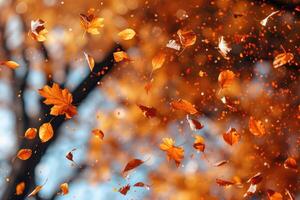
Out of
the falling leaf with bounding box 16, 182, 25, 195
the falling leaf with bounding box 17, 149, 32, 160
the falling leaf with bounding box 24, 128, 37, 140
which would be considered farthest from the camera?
the falling leaf with bounding box 24, 128, 37, 140

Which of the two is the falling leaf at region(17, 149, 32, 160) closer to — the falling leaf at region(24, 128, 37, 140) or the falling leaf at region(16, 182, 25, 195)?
the falling leaf at region(24, 128, 37, 140)

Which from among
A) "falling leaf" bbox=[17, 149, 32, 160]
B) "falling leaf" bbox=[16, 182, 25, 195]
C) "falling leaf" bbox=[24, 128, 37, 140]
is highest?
A: "falling leaf" bbox=[24, 128, 37, 140]

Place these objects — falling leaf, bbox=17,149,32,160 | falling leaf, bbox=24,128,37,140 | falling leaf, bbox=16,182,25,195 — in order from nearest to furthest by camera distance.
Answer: falling leaf, bbox=16,182,25,195
falling leaf, bbox=17,149,32,160
falling leaf, bbox=24,128,37,140

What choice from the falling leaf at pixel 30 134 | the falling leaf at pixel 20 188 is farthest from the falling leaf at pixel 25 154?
the falling leaf at pixel 20 188

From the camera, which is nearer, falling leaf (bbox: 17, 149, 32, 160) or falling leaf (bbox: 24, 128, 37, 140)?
falling leaf (bbox: 17, 149, 32, 160)

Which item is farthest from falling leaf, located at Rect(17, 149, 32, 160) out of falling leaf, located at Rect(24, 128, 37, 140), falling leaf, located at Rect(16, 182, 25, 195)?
falling leaf, located at Rect(16, 182, 25, 195)

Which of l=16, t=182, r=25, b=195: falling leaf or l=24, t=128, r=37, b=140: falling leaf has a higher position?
l=24, t=128, r=37, b=140: falling leaf

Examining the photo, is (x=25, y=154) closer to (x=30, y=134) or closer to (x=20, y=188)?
(x=30, y=134)

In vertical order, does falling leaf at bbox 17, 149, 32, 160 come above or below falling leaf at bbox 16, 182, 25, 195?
above

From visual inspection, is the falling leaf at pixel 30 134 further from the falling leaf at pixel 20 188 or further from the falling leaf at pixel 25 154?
the falling leaf at pixel 20 188
